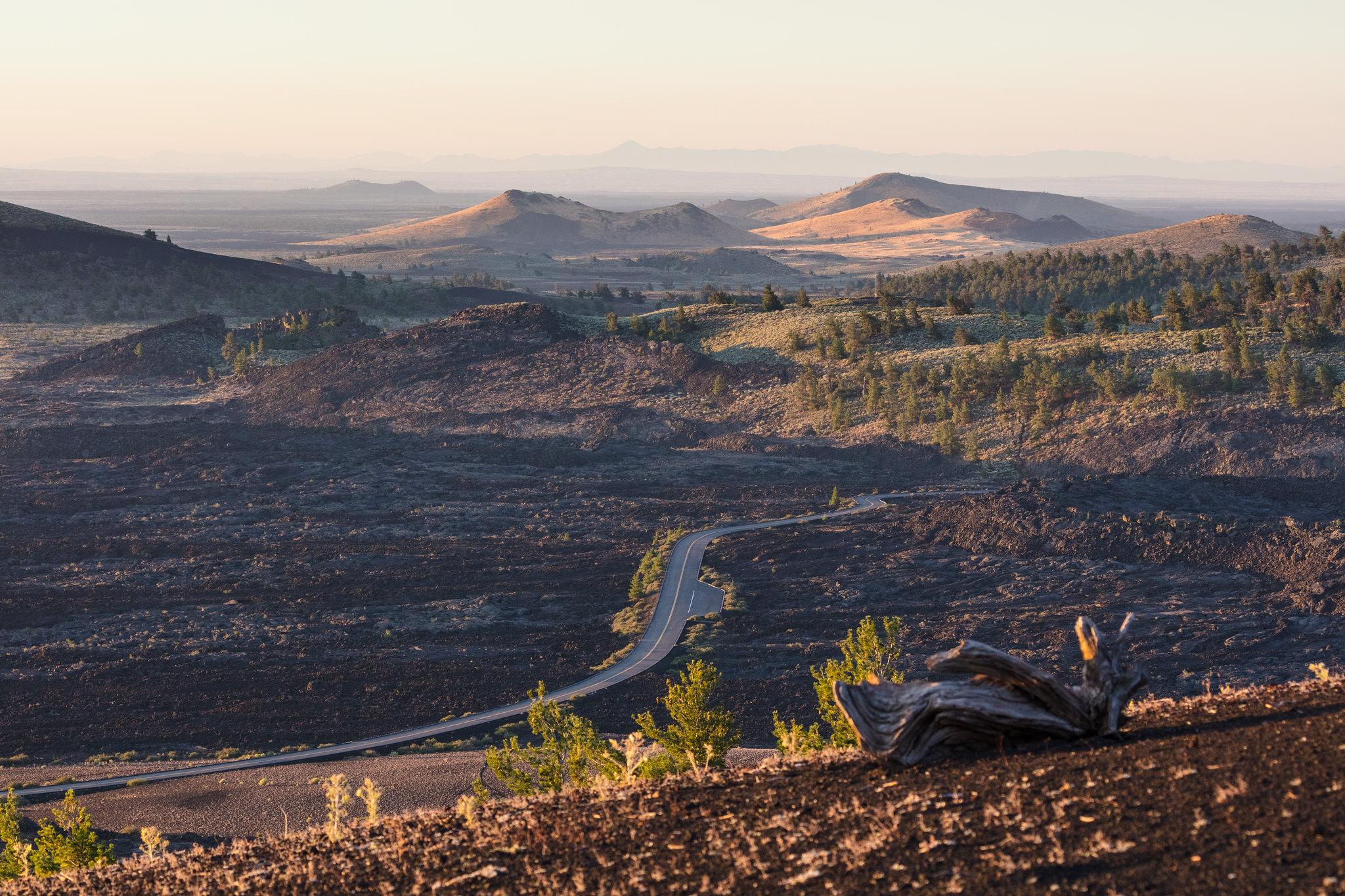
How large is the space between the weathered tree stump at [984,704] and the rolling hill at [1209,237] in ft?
551

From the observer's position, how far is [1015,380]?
235 ft

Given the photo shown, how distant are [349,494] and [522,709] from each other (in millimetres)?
27586

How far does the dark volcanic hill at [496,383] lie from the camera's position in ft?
255

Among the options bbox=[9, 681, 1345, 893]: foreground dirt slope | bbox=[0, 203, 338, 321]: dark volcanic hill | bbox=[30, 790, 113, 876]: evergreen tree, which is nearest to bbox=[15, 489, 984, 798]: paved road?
bbox=[30, 790, 113, 876]: evergreen tree

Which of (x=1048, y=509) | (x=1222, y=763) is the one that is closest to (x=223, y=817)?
(x=1222, y=763)

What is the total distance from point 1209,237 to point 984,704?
184 m

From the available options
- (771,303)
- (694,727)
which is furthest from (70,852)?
(771,303)

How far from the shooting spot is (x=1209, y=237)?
177 m

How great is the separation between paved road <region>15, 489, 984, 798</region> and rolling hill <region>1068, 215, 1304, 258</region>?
134 m

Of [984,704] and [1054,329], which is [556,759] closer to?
[984,704]

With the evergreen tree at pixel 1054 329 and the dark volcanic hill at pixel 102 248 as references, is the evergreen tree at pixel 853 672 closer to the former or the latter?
the evergreen tree at pixel 1054 329

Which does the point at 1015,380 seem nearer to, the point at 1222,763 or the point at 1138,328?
the point at 1138,328

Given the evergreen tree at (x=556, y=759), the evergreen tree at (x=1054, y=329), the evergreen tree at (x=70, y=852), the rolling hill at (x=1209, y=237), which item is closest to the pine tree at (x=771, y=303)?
the evergreen tree at (x=1054, y=329)

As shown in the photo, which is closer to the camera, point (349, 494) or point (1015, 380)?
point (349, 494)
